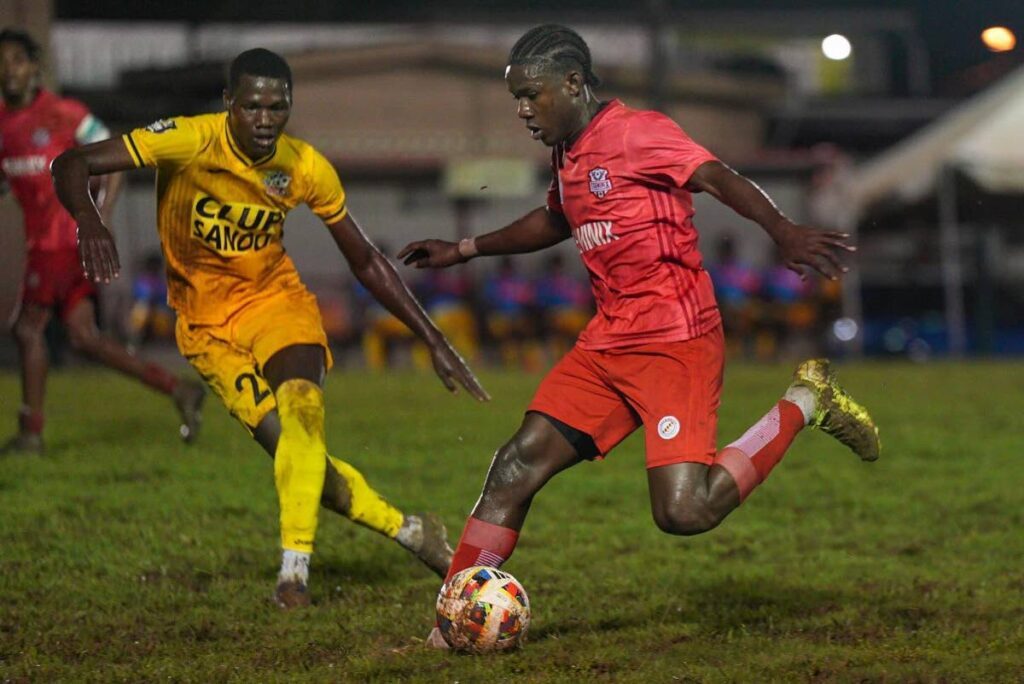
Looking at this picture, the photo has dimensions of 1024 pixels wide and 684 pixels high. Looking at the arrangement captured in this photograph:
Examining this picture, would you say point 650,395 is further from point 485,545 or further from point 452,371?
point 452,371

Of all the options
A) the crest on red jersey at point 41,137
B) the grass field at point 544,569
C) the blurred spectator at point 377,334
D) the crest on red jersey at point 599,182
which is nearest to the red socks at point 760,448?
the grass field at point 544,569

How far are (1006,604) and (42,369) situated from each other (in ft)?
21.0

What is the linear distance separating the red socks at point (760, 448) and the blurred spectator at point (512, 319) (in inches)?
708

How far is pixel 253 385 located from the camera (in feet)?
23.1

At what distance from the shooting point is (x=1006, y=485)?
33.7 feet

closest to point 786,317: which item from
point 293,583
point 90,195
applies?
point 293,583

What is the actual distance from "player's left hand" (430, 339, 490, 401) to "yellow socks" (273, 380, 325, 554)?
53cm

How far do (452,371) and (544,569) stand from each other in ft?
4.59

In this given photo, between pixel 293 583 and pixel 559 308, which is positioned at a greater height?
pixel 559 308

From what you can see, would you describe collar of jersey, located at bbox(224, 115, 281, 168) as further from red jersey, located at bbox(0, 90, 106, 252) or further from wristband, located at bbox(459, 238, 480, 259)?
red jersey, located at bbox(0, 90, 106, 252)

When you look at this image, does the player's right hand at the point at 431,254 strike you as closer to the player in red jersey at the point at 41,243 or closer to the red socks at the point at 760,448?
the red socks at the point at 760,448

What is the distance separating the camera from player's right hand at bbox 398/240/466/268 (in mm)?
6656

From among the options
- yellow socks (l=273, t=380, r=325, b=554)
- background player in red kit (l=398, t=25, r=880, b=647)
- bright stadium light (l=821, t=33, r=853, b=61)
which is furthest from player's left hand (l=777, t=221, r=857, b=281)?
bright stadium light (l=821, t=33, r=853, b=61)

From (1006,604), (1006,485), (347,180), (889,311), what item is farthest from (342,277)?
(1006,604)
